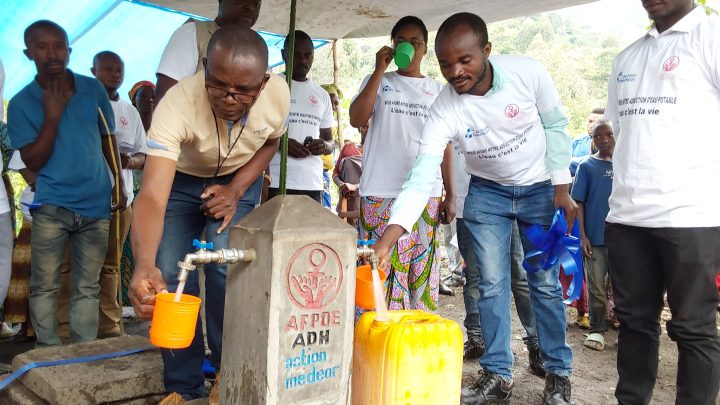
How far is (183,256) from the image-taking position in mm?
2797

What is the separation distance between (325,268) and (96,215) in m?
2.23

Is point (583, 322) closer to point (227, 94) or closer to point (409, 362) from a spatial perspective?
point (409, 362)

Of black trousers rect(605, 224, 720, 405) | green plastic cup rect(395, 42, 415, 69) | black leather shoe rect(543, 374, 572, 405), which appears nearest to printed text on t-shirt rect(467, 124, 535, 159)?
black trousers rect(605, 224, 720, 405)

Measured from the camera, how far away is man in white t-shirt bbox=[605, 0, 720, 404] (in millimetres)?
2529

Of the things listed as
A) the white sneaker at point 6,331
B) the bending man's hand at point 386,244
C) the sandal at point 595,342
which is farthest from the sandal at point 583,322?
the white sneaker at point 6,331

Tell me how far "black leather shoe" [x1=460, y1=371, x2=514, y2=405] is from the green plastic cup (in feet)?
→ 5.99

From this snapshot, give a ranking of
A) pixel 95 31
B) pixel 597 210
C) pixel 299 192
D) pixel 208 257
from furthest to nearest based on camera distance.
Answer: pixel 95 31 → pixel 597 210 → pixel 299 192 → pixel 208 257

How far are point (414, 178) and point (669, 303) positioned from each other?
119cm

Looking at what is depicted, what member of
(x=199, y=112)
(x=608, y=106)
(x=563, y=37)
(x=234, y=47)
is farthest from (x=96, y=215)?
(x=563, y=37)

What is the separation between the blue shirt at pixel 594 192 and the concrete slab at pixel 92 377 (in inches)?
138

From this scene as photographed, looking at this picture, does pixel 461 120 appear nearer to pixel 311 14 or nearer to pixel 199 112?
pixel 199 112

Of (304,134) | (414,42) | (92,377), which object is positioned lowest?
(92,377)

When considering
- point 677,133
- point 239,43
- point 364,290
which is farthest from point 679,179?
point 239,43

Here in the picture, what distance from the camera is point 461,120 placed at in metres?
3.13
